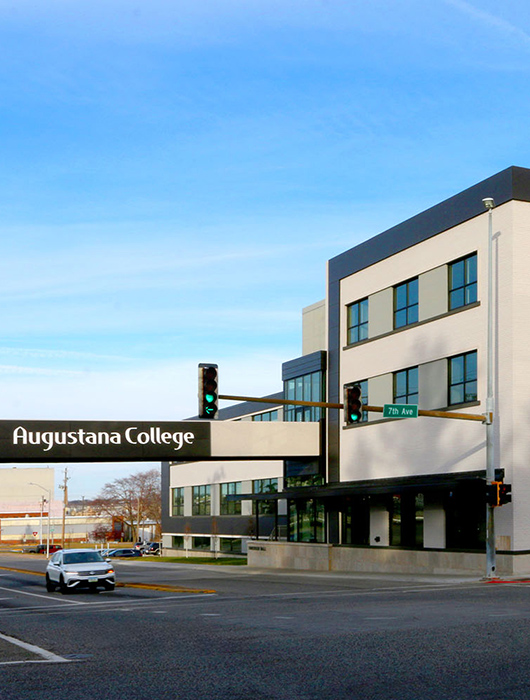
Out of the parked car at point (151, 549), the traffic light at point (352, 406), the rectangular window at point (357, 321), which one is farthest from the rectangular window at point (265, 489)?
the traffic light at point (352, 406)

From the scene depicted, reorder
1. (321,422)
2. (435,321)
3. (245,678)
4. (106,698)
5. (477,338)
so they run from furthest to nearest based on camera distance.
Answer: (321,422) → (435,321) → (477,338) → (245,678) → (106,698)

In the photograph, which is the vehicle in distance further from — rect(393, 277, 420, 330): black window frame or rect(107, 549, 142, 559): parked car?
rect(107, 549, 142, 559): parked car

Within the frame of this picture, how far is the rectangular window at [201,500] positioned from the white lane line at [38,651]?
63.0 meters

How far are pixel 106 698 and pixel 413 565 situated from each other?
30637mm

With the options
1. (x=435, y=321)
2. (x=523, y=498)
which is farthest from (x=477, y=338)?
(x=523, y=498)

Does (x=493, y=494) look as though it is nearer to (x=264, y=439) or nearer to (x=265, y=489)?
(x=264, y=439)

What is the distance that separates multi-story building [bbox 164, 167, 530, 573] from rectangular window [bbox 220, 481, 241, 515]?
22681 mm

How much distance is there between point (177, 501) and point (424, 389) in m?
52.6

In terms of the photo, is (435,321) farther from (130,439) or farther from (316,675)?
(316,675)

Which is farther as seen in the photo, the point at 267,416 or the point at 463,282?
the point at 267,416

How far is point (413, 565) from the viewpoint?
39.3m

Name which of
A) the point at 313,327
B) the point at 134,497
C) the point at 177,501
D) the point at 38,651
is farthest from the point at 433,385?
the point at 134,497

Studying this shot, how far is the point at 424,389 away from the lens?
39.8 meters

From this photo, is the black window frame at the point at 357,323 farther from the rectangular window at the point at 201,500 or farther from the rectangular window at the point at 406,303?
the rectangular window at the point at 201,500
